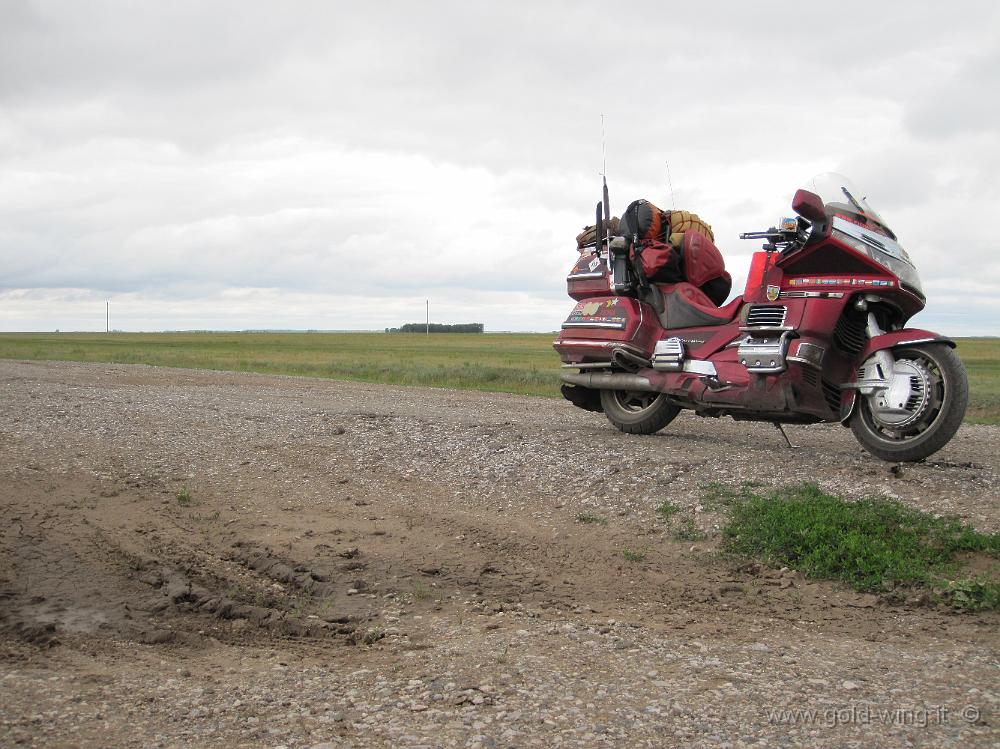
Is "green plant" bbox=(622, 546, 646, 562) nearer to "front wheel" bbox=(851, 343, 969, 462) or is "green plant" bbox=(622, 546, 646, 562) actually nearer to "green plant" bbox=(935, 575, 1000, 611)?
"green plant" bbox=(935, 575, 1000, 611)

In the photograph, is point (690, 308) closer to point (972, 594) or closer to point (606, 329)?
point (606, 329)

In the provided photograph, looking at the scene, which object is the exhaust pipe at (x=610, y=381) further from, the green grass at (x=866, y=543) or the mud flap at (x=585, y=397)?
the green grass at (x=866, y=543)

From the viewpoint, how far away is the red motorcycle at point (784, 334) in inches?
304

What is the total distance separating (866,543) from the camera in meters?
6.12

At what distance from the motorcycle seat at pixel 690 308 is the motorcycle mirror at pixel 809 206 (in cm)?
125

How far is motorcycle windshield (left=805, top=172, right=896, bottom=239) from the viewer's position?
8.28m

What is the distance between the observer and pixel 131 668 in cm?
450

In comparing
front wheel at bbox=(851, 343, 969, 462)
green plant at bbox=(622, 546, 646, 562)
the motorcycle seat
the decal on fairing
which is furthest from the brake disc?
green plant at bbox=(622, 546, 646, 562)

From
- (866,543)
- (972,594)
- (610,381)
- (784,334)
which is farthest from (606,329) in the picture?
(972,594)

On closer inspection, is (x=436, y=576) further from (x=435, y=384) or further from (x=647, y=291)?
(x=435, y=384)

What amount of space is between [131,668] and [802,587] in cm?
390

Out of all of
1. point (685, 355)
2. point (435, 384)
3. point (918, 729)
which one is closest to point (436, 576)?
point (918, 729)

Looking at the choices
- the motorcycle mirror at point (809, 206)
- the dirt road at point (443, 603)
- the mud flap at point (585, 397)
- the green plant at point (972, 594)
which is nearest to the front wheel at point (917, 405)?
the dirt road at point (443, 603)

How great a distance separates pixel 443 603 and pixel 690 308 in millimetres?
5139
